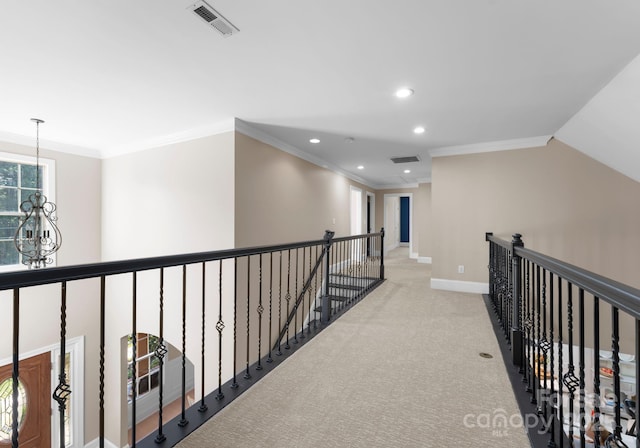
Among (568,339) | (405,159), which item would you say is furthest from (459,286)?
(568,339)

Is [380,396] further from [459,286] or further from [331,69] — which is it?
[459,286]

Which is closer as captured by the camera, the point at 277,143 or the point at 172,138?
the point at 172,138

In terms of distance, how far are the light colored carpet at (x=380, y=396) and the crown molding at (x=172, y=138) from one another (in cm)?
285

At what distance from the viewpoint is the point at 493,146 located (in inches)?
183

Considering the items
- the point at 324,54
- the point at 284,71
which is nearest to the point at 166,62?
the point at 284,71

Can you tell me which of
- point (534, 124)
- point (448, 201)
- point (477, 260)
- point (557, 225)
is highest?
point (534, 124)

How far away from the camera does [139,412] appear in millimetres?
6398

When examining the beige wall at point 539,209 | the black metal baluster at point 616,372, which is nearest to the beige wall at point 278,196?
the beige wall at point 539,209

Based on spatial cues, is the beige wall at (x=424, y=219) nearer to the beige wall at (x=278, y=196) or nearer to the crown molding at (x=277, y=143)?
the crown molding at (x=277, y=143)

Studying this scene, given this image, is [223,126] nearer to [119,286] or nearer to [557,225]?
[119,286]

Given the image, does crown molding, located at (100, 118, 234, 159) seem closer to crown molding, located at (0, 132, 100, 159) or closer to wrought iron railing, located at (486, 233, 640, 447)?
crown molding, located at (0, 132, 100, 159)

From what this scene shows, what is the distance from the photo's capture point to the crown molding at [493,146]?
4.36 metres

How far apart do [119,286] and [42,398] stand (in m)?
2.14

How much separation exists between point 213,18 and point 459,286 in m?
4.77
